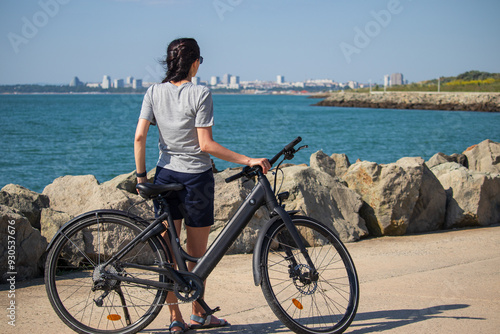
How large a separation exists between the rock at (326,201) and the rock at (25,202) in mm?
2884

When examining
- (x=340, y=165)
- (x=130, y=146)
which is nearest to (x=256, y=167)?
(x=340, y=165)

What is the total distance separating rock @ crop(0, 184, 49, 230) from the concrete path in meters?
1.09

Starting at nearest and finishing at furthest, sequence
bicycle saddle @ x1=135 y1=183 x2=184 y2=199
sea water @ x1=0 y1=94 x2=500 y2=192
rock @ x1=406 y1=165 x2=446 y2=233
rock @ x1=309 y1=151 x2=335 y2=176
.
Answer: bicycle saddle @ x1=135 y1=183 x2=184 y2=199 < rock @ x1=406 y1=165 x2=446 y2=233 < rock @ x1=309 y1=151 x2=335 y2=176 < sea water @ x1=0 y1=94 x2=500 y2=192


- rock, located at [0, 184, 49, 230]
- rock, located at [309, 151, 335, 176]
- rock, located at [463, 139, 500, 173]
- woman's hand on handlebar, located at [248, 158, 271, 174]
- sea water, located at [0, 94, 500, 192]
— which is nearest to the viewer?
woman's hand on handlebar, located at [248, 158, 271, 174]

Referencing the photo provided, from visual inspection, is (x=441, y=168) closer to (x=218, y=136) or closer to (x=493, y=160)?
(x=493, y=160)

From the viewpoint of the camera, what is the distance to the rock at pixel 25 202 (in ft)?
19.1

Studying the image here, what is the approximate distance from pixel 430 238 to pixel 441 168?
8.66 ft

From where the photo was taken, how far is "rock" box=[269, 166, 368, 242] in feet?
22.4

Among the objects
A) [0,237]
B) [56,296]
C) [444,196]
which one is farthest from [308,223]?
[444,196]

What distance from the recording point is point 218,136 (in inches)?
1586

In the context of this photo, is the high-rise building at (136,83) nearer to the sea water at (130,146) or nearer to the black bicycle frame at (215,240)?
the sea water at (130,146)

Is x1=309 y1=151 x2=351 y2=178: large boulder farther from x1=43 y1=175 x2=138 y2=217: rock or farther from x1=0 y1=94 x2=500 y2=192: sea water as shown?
x1=0 y1=94 x2=500 y2=192: sea water

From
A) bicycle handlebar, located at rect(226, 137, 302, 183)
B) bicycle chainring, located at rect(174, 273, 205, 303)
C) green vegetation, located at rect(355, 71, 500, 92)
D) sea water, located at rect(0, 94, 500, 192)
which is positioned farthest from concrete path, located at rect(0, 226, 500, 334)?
green vegetation, located at rect(355, 71, 500, 92)

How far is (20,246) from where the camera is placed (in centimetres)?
495
